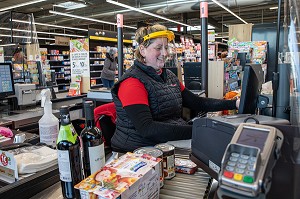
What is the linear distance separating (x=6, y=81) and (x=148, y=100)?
2299mm

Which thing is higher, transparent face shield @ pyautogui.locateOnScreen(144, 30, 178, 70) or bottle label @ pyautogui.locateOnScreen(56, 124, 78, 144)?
transparent face shield @ pyautogui.locateOnScreen(144, 30, 178, 70)

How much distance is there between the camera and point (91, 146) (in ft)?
3.14

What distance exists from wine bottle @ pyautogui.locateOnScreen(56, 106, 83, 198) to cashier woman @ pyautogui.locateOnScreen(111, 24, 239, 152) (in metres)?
0.72

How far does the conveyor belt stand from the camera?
958 millimetres

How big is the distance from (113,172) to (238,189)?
0.42 m

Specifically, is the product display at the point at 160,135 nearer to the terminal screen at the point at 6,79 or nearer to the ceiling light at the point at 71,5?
the terminal screen at the point at 6,79

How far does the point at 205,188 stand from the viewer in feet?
3.31

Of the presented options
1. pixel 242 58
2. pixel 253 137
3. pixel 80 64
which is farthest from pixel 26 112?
pixel 80 64

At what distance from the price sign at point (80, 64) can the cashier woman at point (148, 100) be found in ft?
18.8

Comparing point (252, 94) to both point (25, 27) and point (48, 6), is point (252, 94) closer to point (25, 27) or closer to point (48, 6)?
point (25, 27)

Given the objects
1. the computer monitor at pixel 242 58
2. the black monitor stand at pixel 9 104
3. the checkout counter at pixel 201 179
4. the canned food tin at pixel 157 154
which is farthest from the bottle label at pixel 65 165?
the computer monitor at pixel 242 58

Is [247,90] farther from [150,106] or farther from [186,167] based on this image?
[150,106]

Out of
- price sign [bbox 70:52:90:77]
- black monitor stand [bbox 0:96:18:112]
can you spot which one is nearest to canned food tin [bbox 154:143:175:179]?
black monitor stand [bbox 0:96:18:112]

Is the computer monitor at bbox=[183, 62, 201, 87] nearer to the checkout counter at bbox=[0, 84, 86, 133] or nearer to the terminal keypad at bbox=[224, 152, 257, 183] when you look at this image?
the checkout counter at bbox=[0, 84, 86, 133]
